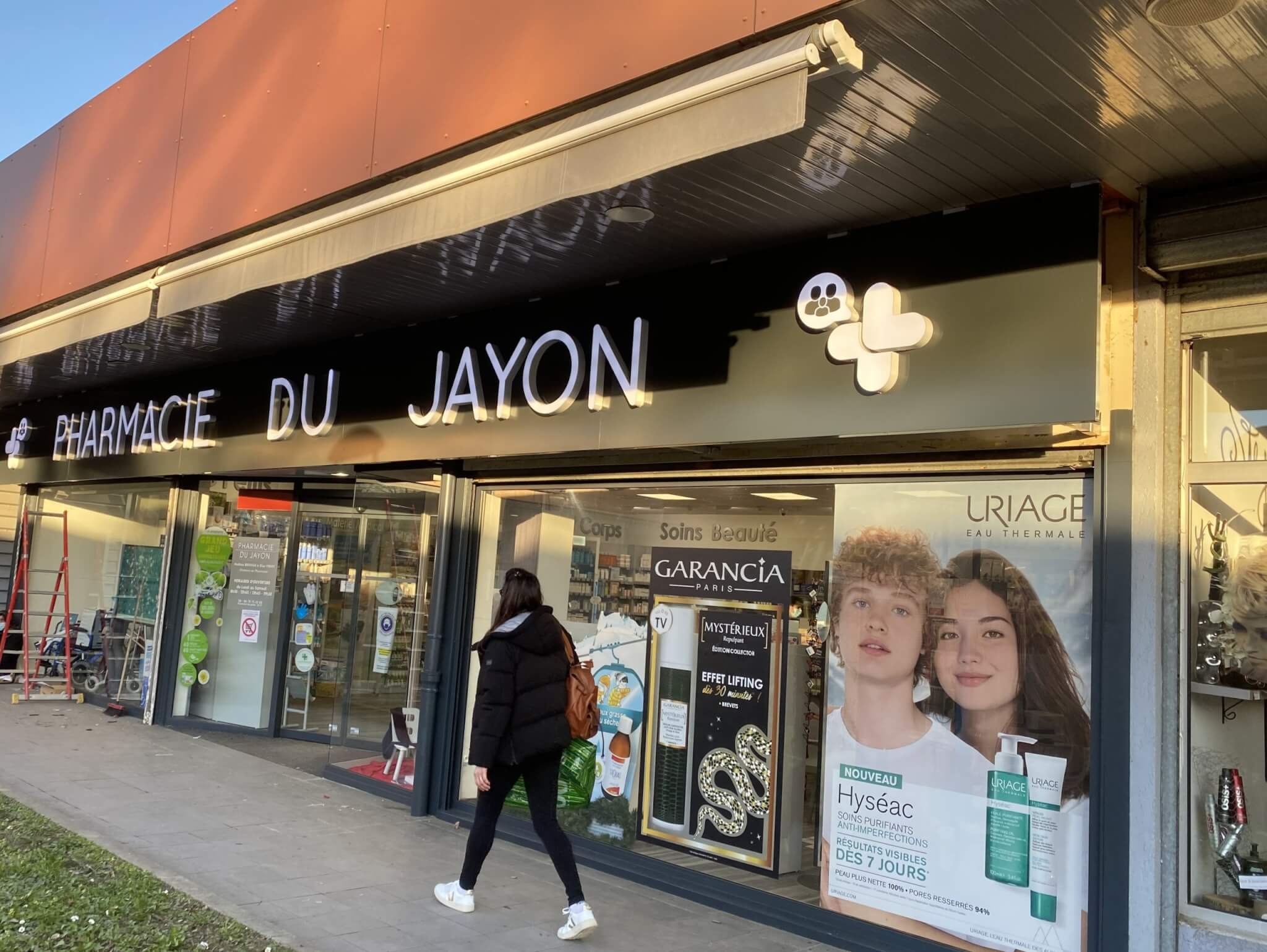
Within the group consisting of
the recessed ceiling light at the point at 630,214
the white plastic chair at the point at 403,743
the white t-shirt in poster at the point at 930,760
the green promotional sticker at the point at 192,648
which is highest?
the recessed ceiling light at the point at 630,214

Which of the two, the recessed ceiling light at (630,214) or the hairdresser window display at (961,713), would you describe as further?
the recessed ceiling light at (630,214)

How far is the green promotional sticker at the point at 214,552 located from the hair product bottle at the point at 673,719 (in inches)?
243

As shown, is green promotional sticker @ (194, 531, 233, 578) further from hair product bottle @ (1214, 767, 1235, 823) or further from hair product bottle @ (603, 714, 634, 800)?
hair product bottle @ (1214, 767, 1235, 823)

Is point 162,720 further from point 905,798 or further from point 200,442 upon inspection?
point 905,798

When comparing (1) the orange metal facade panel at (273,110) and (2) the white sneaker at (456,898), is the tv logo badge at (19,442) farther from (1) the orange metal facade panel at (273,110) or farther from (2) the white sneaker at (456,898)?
(2) the white sneaker at (456,898)

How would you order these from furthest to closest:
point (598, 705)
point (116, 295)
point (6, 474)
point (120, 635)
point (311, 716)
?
point (6, 474) < point (120, 635) < point (311, 716) < point (116, 295) < point (598, 705)

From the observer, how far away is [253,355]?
28.1 feet

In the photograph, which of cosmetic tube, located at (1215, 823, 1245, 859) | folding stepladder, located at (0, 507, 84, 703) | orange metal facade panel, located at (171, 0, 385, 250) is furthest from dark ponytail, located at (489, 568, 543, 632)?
folding stepladder, located at (0, 507, 84, 703)

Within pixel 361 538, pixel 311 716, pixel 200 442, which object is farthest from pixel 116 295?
pixel 311 716

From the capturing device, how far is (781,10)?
A: 3455 mm

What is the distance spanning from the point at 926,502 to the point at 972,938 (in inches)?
77.8

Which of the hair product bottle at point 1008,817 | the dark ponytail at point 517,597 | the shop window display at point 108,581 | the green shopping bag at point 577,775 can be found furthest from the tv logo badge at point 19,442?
the hair product bottle at point 1008,817

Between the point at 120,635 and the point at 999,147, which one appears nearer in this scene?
the point at 999,147

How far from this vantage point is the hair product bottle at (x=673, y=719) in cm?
580
